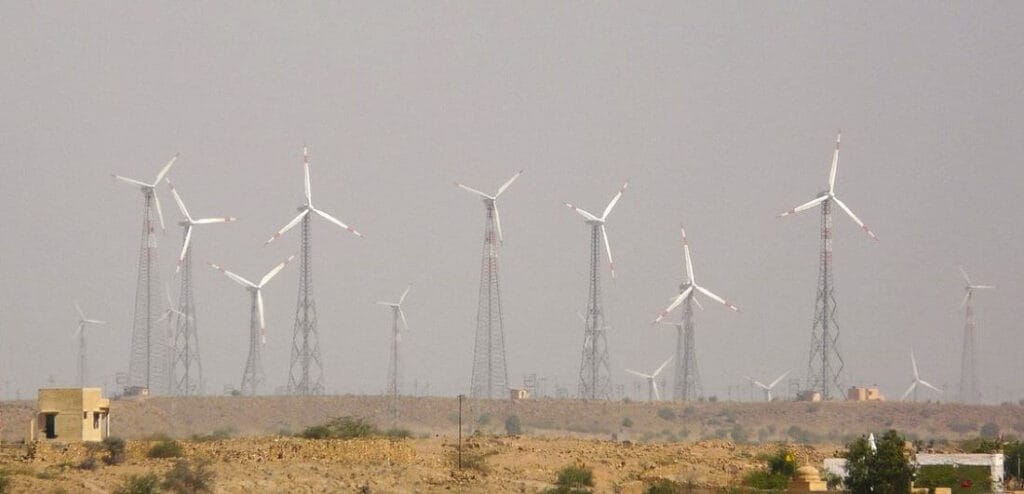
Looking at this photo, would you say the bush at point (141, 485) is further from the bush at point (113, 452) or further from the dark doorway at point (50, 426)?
the dark doorway at point (50, 426)

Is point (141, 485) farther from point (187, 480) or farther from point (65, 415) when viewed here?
point (65, 415)

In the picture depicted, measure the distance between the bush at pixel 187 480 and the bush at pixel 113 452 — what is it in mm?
3852

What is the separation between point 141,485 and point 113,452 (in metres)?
8.09

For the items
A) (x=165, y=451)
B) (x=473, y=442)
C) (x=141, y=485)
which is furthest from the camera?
(x=473, y=442)

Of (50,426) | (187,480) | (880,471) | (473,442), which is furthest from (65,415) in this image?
(880,471)

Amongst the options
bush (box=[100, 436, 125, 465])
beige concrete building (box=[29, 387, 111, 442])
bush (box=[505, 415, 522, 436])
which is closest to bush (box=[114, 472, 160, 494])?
bush (box=[100, 436, 125, 465])

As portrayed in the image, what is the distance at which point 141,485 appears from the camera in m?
70.6

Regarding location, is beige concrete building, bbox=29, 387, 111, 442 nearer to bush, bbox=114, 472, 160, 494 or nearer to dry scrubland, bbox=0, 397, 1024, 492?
dry scrubland, bbox=0, 397, 1024, 492

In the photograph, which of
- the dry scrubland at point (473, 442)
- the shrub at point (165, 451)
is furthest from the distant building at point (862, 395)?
the shrub at point (165, 451)

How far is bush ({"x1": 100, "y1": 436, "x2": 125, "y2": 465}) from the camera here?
A: 77.5 metres

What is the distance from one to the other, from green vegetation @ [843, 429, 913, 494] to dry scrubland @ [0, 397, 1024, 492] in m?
10.4

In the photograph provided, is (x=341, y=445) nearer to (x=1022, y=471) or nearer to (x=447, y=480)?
(x=447, y=480)

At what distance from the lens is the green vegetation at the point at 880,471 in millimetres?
73688

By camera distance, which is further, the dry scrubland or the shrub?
the shrub
